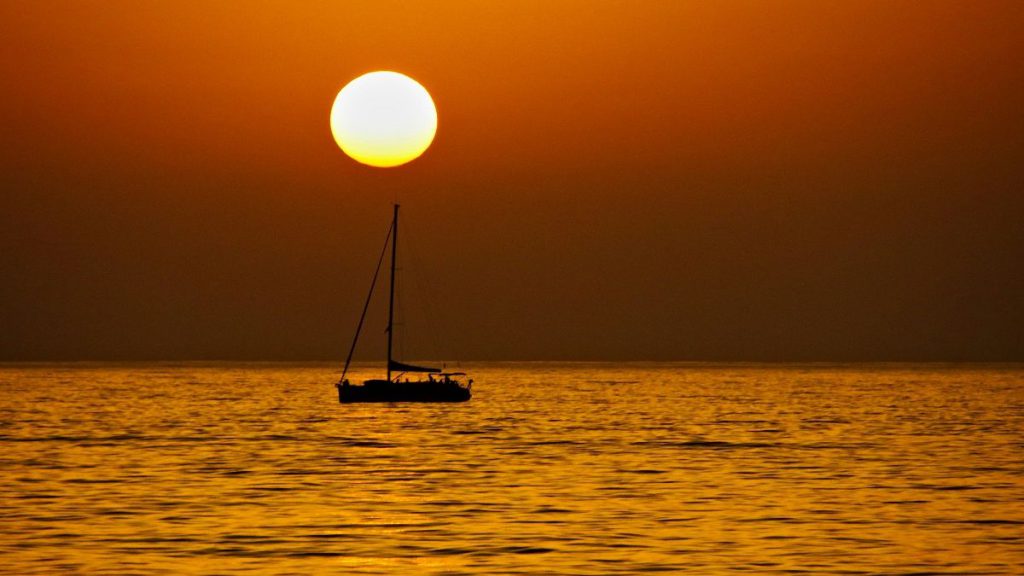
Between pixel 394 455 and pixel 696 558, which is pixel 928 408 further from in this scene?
pixel 696 558

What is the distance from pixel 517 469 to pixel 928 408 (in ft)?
247

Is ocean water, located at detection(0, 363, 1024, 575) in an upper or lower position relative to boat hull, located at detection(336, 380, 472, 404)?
lower

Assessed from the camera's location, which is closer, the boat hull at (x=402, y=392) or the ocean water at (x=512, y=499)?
the ocean water at (x=512, y=499)

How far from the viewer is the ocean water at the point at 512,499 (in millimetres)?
32250

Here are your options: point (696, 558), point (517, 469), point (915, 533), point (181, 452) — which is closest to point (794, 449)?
point (517, 469)

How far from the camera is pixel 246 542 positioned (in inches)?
1361

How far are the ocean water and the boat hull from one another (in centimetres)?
2278

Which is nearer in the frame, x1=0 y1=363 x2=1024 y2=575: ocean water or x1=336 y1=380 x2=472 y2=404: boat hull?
x1=0 y1=363 x2=1024 y2=575: ocean water

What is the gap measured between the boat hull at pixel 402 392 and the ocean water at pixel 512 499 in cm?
2278

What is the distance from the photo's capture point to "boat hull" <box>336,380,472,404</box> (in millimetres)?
115250

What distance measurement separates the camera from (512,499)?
44.6 m

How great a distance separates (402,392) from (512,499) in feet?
234

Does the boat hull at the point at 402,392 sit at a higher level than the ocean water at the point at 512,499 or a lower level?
higher

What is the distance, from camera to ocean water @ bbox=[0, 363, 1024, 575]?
3225 centimetres
